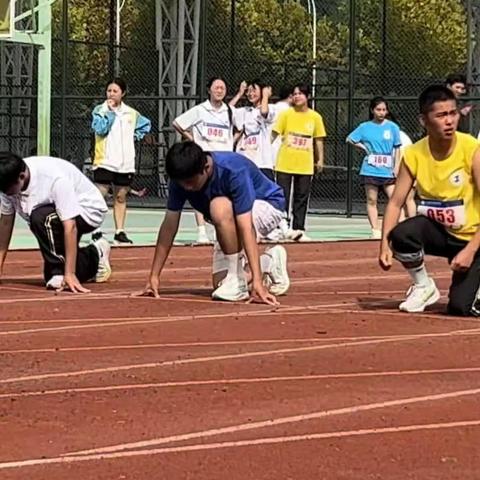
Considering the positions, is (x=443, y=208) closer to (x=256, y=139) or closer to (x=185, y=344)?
(x=185, y=344)

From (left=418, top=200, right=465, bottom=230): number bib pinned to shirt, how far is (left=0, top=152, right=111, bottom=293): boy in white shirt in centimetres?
263

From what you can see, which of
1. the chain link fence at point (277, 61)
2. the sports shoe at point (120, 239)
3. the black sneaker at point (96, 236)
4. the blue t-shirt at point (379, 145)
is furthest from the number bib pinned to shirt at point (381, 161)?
the black sneaker at point (96, 236)

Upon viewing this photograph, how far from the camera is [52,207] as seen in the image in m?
11.3

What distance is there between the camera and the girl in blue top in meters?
18.8

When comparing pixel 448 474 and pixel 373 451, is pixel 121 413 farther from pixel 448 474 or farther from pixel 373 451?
pixel 448 474

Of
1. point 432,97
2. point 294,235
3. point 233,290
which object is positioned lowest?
point 294,235

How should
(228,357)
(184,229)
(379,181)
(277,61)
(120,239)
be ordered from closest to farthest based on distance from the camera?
(228,357) → (120,239) → (379,181) → (184,229) → (277,61)

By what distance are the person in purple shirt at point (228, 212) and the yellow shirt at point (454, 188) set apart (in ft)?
3.99

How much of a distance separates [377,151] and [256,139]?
1515 mm

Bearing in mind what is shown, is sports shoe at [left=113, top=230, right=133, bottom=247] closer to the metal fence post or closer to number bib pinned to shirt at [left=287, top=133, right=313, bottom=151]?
number bib pinned to shirt at [left=287, top=133, right=313, bottom=151]

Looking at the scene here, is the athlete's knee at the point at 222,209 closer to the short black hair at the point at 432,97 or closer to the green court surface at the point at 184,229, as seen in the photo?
the short black hair at the point at 432,97

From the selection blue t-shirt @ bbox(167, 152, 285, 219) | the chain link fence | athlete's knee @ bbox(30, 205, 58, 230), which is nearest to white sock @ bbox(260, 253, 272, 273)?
blue t-shirt @ bbox(167, 152, 285, 219)

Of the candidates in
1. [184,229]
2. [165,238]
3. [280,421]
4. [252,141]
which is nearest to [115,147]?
[252,141]

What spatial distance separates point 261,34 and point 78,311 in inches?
1410
